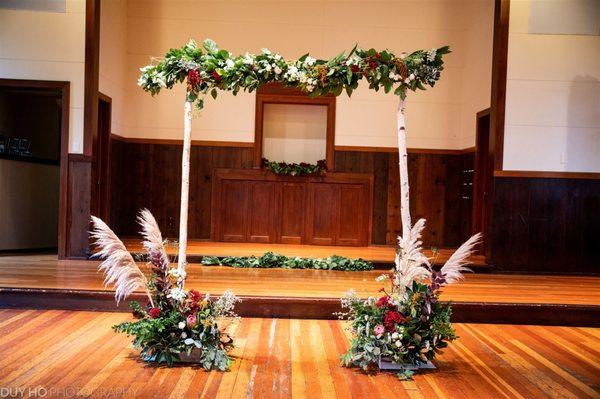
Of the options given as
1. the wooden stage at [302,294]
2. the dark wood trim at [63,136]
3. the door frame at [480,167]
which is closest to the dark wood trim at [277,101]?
the door frame at [480,167]

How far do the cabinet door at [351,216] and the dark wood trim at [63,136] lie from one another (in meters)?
3.85

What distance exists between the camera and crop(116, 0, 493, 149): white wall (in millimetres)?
8648

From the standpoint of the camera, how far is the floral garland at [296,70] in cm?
384

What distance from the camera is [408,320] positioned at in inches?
142

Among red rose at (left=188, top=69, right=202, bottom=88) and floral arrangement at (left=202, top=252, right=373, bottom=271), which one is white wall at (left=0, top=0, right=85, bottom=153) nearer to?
floral arrangement at (left=202, top=252, right=373, bottom=271)

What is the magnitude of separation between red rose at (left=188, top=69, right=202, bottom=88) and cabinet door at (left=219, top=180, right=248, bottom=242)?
190 inches

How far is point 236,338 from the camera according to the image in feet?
13.8

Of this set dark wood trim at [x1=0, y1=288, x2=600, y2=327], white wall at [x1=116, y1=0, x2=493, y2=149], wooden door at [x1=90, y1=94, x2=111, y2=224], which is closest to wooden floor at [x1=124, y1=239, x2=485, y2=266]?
wooden door at [x1=90, y1=94, x2=111, y2=224]

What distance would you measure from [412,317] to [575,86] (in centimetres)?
459

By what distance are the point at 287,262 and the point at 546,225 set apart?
312 centimetres

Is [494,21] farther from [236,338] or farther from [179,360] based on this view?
[179,360]

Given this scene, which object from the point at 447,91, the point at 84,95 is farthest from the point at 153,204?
the point at 447,91

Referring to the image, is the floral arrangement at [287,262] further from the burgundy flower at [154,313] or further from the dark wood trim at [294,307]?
the burgundy flower at [154,313]

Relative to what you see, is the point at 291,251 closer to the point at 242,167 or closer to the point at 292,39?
the point at 242,167
